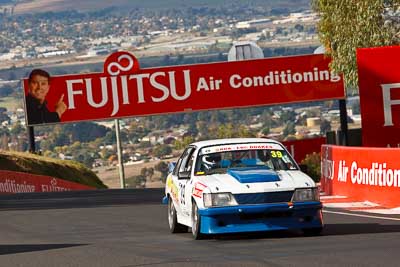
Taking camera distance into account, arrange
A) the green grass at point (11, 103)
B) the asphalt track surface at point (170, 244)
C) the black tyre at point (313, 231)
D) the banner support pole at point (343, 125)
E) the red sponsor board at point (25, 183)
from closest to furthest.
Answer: the asphalt track surface at point (170, 244) → the black tyre at point (313, 231) → the red sponsor board at point (25, 183) → the banner support pole at point (343, 125) → the green grass at point (11, 103)

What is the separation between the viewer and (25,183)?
44781 mm

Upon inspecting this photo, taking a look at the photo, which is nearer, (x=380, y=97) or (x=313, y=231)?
(x=313, y=231)

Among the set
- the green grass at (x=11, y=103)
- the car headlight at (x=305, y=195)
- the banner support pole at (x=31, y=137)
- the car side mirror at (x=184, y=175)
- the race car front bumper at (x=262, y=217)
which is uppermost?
the car side mirror at (x=184, y=175)

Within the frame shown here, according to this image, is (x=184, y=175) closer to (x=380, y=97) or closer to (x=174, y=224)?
(x=174, y=224)

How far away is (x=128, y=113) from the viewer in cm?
5419

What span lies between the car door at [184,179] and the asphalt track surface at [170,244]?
402mm

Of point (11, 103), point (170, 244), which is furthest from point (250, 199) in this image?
point (11, 103)

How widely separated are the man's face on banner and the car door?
1439 inches

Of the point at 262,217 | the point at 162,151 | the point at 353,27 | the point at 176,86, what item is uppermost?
the point at 262,217

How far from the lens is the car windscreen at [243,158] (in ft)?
53.6

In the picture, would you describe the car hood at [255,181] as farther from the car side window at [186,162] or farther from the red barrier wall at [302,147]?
the red barrier wall at [302,147]

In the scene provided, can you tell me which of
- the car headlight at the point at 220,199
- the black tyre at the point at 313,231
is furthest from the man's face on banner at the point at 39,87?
the car headlight at the point at 220,199

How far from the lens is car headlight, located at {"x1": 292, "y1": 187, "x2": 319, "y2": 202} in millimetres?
15219

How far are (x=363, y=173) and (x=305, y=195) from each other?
7.93 meters
